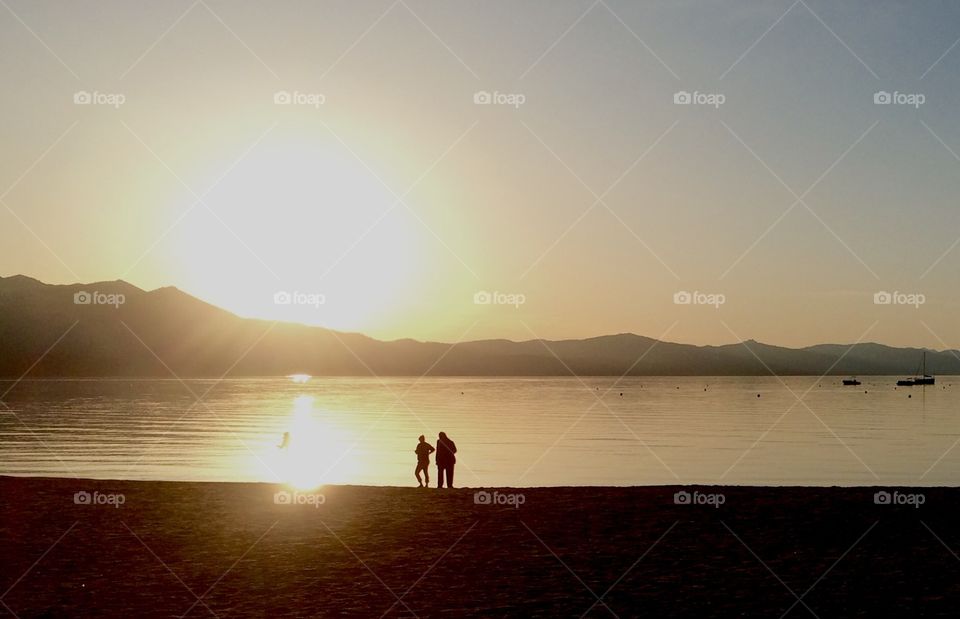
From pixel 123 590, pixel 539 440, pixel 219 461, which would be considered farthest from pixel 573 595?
pixel 539 440

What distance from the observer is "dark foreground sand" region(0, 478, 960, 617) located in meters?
15.7

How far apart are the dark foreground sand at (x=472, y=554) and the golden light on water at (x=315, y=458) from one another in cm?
989

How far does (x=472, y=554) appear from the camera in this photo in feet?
64.0

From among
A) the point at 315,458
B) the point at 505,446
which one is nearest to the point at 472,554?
the point at 315,458

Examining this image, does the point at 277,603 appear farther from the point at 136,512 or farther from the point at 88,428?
the point at 88,428

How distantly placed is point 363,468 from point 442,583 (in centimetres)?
4341

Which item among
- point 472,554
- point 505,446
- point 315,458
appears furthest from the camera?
point 505,446

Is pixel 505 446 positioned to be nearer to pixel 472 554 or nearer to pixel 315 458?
pixel 315 458

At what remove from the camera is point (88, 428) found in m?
92.6

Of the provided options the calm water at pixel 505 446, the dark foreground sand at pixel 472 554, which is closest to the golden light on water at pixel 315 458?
the calm water at pixel 505 446

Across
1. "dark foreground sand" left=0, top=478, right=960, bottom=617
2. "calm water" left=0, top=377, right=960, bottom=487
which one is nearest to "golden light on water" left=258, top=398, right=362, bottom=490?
"calm water" left=0, top=377, right=960, bottom=487

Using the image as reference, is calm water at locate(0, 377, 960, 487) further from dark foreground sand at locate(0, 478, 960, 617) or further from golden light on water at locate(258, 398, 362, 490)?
dark foreground sand at locate(0, 478, 960, 617)

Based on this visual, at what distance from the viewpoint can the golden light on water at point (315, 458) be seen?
53.4m

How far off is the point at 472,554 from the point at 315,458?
5044 cm
